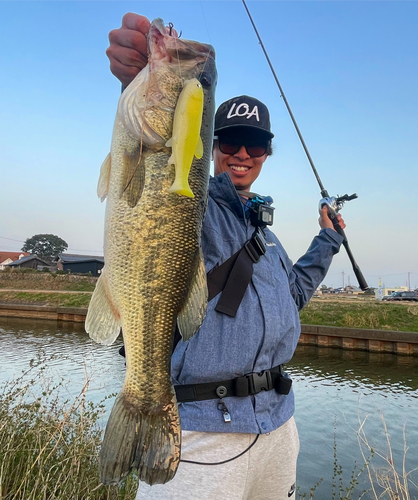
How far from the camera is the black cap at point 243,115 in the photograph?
8.36 ft

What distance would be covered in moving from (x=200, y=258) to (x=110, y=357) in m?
12.5

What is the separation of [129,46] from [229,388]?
177 centimetres

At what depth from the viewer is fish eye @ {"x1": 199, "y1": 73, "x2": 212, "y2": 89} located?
1976 mm

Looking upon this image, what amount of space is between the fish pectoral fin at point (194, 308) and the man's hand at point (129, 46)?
1.07 m

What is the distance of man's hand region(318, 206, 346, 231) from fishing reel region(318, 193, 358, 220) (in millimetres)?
33

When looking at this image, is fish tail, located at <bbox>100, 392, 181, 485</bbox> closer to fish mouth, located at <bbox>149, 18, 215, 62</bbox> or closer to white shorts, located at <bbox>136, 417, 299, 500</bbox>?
white shorts, located at <bbox>136, 417, 299, 500</bbox>

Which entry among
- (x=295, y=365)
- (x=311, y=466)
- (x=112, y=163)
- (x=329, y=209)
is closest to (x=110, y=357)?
(x=295, y=365)

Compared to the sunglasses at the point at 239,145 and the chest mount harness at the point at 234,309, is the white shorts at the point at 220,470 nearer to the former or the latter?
the chest mount harness at the point at 234,309

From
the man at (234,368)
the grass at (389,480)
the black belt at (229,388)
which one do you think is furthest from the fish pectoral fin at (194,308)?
the grass at (389,480)

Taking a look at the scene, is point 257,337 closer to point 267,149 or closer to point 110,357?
point 267,149

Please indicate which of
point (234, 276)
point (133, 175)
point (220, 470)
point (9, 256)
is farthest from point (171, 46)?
point (9, 256)

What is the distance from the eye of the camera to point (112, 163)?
1.83m

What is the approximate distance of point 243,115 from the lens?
2.57 m

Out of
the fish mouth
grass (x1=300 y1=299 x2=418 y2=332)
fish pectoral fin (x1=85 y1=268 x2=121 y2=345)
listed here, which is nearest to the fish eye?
the fish mouth
